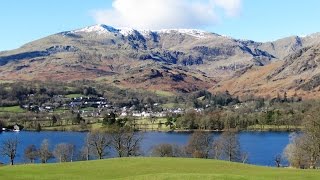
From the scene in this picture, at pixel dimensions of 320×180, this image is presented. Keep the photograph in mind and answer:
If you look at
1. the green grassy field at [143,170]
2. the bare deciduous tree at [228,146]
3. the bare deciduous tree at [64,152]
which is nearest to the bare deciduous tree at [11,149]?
the bare deciduous tree at [64,152]

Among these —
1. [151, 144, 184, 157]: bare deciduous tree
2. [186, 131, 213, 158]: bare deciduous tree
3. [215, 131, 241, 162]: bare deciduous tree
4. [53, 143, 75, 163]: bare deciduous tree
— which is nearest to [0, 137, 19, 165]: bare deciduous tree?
[53, 143, 75, 163]: bare deciduous tree

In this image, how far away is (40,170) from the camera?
185ft

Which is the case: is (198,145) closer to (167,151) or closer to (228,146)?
(228,146)

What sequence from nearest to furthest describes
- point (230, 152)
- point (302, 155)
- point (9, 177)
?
point (9, 177) < point (302, 155) < point (230, 152)

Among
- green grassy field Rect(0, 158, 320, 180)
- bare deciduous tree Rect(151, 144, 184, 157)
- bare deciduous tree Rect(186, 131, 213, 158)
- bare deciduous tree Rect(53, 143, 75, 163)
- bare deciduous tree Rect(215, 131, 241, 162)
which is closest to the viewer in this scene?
green grassy field Rect(0, 158, 320, 180)

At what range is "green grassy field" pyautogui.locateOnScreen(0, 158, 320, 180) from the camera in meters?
48.8

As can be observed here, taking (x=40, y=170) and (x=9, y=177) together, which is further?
(x=40, y=170)

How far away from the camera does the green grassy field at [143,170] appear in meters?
48.8

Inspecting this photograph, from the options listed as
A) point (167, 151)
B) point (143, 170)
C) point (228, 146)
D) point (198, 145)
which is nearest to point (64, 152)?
point (167, 151)

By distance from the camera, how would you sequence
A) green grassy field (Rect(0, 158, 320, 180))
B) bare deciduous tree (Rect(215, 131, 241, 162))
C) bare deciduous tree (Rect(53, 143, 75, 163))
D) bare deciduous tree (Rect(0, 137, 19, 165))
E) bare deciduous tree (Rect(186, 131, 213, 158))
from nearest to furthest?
green grassy field (Rect(0, 158, 320, 180)), bare deciduous tree (Rect(0, 137, 19, 165)), bare deciduous tree (Rect(215, 131, 241, 162)), bare deciduous tree (Rect(186, 131, 213, 158)), bare deciduous tree (Rect(53, 143, 75, 163))

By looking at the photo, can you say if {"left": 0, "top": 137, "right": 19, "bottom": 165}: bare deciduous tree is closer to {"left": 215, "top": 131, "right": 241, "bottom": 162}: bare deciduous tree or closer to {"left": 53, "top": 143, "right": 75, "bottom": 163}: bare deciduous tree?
{"left": 53, "top": 143, "right": 75, "bottom": 163}: bare deciduous tree

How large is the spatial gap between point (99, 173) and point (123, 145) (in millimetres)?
63102

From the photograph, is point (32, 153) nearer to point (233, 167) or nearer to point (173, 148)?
point (173, 148)

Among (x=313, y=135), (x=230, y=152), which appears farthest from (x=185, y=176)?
(x=230, y=152)
